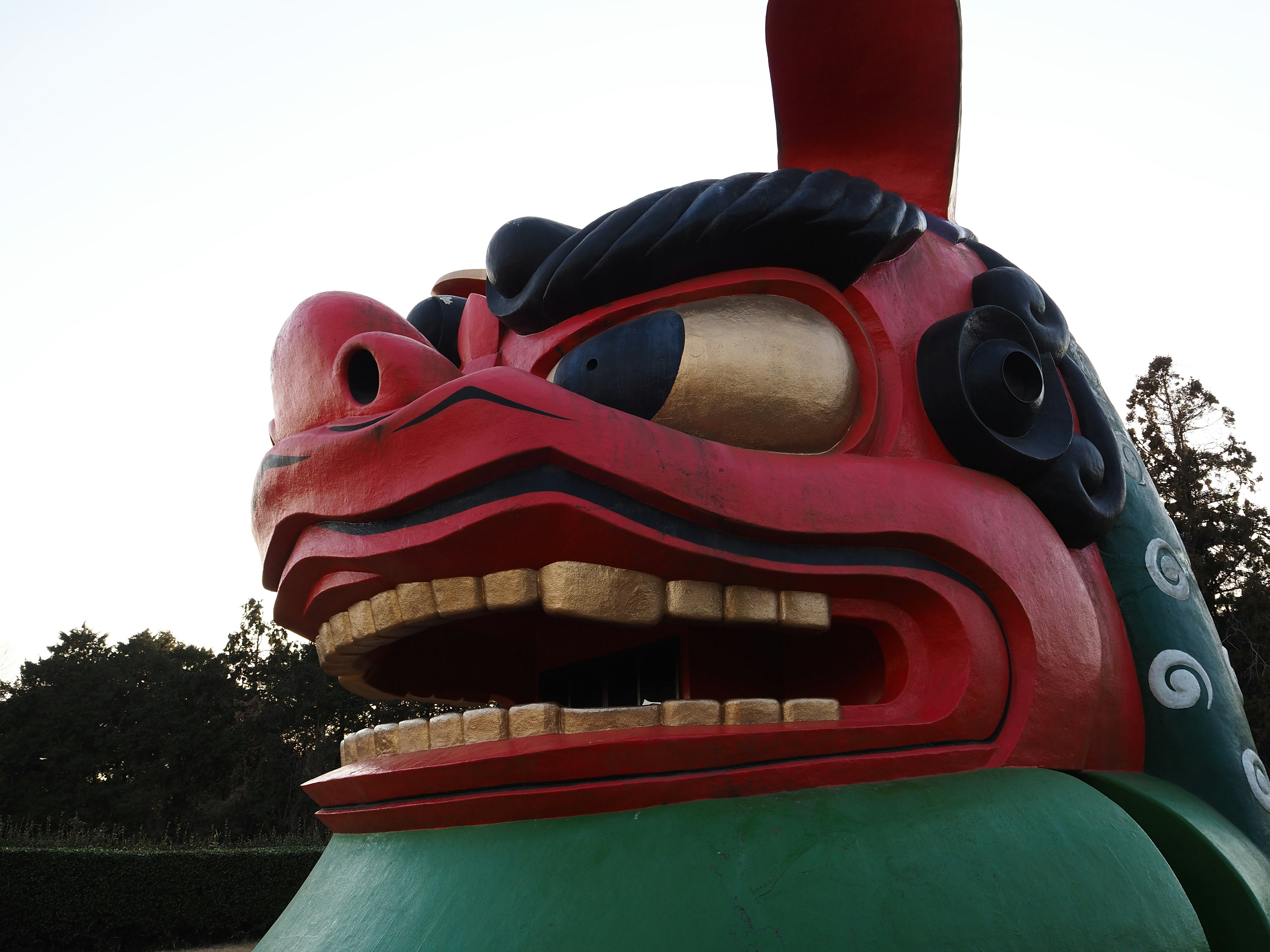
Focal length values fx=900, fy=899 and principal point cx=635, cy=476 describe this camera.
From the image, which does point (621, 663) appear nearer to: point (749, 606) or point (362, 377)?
point (749, 606)

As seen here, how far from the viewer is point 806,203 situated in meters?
2.71

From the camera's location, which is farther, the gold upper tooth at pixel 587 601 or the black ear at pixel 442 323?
the black ear at pixel 442 323

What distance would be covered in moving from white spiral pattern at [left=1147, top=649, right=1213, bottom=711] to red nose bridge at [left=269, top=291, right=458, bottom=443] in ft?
8.05

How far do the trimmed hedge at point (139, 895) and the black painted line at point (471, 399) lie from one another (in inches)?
469

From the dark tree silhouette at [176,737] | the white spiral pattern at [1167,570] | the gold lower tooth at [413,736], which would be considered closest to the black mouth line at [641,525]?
the gold lower tooth at [413,736]

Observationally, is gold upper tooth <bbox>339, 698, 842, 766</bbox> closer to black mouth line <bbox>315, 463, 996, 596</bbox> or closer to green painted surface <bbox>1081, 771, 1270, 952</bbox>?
black mouth line <bbox>315, 463, 996, 596</bbox>

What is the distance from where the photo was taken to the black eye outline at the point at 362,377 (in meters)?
2.63

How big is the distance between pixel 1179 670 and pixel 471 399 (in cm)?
245

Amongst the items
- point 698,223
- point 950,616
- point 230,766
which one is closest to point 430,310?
point 698,223

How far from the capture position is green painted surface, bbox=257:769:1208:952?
186 cm

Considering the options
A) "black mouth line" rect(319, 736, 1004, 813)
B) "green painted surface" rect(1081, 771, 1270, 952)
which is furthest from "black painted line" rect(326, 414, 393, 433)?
"green painted surface" rect(1081, 771, 1270, 952)

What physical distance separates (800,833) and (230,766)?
28131 millimetres

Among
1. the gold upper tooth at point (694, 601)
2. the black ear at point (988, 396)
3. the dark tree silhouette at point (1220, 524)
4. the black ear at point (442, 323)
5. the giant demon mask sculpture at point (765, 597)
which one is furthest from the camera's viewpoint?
the dark tree silhouette at point (1220, 524)

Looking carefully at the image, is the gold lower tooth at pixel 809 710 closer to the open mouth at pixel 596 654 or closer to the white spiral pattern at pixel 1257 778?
the open mouth at pixel 596 654
